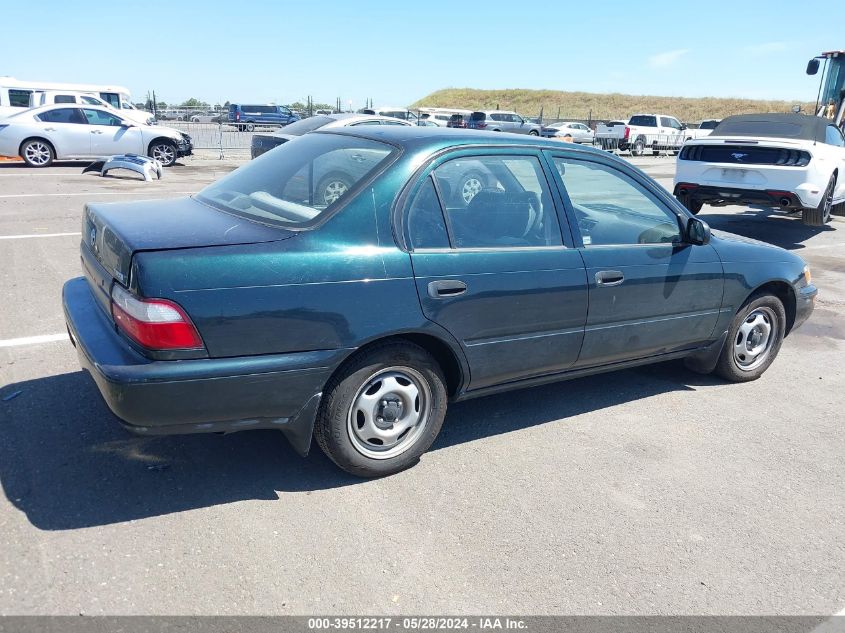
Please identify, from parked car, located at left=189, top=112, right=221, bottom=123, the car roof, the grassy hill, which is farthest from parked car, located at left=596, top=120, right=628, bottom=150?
the grassy hill

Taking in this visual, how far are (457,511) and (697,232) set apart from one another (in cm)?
236

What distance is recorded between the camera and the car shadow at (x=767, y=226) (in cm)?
1181

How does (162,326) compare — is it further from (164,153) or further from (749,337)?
(164,153)

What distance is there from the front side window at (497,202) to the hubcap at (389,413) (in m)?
0.74

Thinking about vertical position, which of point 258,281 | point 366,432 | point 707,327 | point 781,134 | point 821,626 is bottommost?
point 821,626

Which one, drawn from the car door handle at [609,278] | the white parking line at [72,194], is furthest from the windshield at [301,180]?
the white parking line at [72,194]

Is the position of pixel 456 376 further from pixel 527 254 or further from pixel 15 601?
pixel 15 601

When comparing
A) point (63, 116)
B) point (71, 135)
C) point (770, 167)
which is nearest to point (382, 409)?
point (770, 167)

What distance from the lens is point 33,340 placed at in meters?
5.06

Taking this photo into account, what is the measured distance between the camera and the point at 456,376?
3713mm

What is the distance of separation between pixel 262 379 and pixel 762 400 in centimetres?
359

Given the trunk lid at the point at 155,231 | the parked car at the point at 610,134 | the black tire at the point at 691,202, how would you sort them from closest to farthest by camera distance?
the trunk lid at the point at 155,231
the black tire at the point at 691,202
the parked car at the point at 610,134

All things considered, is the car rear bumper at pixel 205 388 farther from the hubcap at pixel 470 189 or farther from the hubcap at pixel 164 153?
the hubcap at pixel 164 153

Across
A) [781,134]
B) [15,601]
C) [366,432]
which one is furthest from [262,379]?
[781,134]
